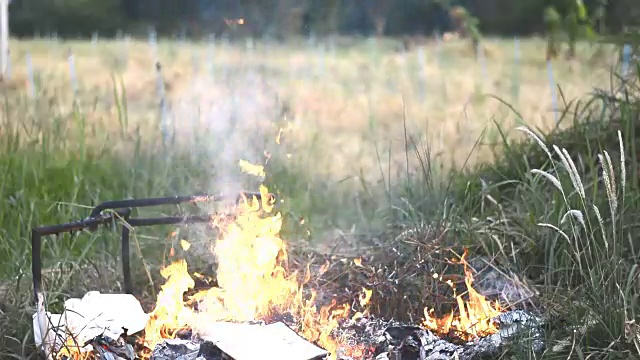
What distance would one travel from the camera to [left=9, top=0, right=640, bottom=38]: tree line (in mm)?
4125

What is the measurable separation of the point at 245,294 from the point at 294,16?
2.57 m

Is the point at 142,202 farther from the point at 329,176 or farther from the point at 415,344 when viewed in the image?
the point at 329,176

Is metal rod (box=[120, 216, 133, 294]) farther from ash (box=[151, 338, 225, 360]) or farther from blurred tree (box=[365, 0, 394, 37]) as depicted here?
blurred tree (box=[365, 0, 394, 37])

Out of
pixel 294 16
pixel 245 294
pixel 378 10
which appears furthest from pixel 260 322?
pixel 378 10

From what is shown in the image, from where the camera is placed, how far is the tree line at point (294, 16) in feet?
13.5

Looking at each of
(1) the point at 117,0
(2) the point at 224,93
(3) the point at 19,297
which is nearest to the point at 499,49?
(1) the point at 117,0

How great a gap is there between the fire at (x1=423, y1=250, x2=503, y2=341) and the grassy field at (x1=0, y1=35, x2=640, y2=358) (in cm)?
19

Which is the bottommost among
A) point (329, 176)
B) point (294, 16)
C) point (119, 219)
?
point (329, 176)

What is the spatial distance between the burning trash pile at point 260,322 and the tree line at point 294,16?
1482 millimetres

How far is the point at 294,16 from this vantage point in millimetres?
4617

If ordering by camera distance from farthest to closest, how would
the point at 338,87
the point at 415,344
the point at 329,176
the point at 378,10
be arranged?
1. the point at 338,87
2. the point at 378,10
3. the point at 329,176
4. the point at 415,344

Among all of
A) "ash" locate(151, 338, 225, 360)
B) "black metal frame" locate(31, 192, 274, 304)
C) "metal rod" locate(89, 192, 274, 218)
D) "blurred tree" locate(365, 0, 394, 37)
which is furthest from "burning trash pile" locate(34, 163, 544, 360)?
"blurred tree" locate(365, 0, 394, 37)

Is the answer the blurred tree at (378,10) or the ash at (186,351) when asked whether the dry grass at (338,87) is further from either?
the ash at (186,351)

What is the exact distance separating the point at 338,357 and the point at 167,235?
58.8 inches
